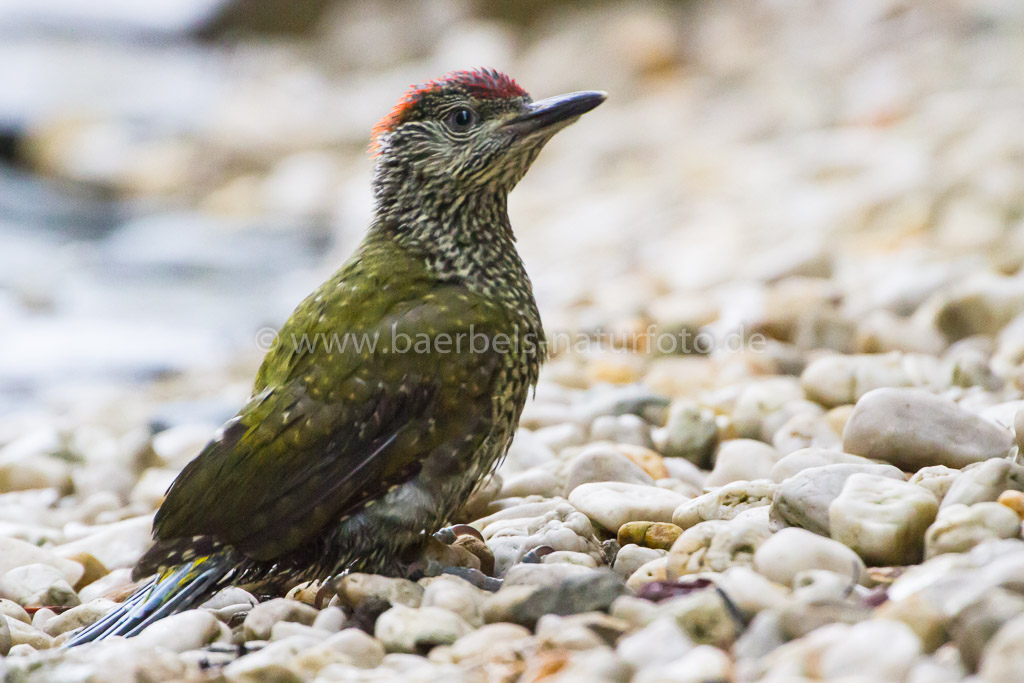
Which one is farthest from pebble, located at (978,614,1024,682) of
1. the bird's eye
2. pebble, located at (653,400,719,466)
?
the bird's eye

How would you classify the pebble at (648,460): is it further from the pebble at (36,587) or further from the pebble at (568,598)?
the pebble at (36,587)

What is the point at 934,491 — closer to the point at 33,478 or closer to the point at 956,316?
the point at 956,316

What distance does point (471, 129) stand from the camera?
11.8ft

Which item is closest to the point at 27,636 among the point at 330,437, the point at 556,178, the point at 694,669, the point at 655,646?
the point at 330,437

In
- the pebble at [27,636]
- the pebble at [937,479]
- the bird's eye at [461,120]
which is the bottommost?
the pebble at [937,479]

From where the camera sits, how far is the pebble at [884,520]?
2629 millimetres

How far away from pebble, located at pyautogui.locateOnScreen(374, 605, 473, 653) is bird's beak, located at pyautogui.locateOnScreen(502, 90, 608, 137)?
5.40ft

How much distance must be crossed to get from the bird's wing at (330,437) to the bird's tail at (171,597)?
81mm

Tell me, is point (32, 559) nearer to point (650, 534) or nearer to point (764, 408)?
point (650, 534)

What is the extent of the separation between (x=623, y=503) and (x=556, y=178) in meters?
7.73

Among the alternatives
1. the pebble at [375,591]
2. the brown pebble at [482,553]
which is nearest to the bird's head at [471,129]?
the brown pebble at [482,553]

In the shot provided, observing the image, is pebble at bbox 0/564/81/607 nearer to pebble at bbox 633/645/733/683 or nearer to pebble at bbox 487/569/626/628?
pebble at bbox 487/569/626/628

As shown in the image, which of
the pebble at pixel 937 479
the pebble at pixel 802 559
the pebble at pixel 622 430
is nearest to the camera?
the pebble at pixel 802 559

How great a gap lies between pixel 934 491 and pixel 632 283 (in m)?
4.18
